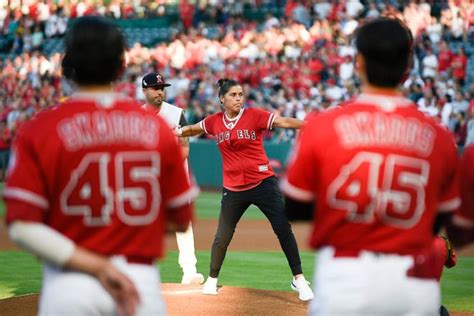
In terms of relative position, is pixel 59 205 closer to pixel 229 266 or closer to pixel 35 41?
pixel 229 266

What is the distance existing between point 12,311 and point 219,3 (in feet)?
79.0

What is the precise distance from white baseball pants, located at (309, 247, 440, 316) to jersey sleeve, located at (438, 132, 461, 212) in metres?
0.31

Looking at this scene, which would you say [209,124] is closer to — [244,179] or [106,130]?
[244,179]

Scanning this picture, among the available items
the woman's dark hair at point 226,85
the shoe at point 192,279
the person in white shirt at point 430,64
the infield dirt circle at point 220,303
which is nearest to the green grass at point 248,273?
the shoe at point 192,279

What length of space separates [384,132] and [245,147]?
6.21 m

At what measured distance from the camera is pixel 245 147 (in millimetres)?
9953

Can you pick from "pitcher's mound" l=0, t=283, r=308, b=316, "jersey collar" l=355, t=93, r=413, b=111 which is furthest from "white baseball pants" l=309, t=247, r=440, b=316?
"pitcher's mound" l=0, t=283, r=308, b=316

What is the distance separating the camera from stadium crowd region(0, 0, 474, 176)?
23.9 m

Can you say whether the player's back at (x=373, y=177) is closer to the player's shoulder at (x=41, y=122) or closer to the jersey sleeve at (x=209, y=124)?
the player's shoulder at (x=41, y=122)

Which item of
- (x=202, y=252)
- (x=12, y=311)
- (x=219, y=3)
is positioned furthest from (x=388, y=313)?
(x=219, y=3)

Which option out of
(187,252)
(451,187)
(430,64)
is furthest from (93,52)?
(430,64)

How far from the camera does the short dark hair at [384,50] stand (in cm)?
376

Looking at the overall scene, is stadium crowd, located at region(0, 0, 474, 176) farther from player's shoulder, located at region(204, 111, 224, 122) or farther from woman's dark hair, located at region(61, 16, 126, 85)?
woman's dark hair, located at region(61, 16, 126, 85)

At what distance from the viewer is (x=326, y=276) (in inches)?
147
